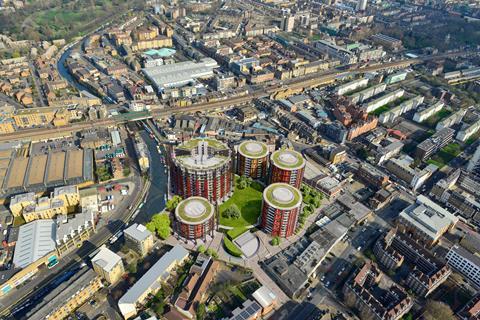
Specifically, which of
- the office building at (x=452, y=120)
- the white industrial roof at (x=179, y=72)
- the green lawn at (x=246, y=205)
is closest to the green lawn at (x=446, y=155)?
the office building at (x=452, y=120)

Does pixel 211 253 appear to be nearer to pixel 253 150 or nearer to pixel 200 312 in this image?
pixel 200 312

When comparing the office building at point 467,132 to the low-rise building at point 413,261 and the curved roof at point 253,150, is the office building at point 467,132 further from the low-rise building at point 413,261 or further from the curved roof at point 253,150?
the curved roof at point 253,150

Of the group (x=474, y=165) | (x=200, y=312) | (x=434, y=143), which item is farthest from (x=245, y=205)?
(x=474, y=165)

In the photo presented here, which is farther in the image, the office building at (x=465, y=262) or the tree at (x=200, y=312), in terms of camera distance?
the office building at (x=465, y=262)

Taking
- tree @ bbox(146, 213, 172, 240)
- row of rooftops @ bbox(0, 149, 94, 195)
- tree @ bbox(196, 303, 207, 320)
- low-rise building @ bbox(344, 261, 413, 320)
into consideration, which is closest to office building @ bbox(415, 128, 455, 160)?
low-rise building @ bbox(344, 261, 413, 320)

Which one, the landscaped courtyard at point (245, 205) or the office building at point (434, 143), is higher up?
the office building at point (434, 143)

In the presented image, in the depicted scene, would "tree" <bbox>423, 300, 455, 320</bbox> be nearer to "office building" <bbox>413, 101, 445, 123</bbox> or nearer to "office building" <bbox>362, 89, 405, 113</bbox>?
"office building" <bbox>362, 89, 405, 113</bbox>

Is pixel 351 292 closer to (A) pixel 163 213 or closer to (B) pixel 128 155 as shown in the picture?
(A) pixel 163 213
